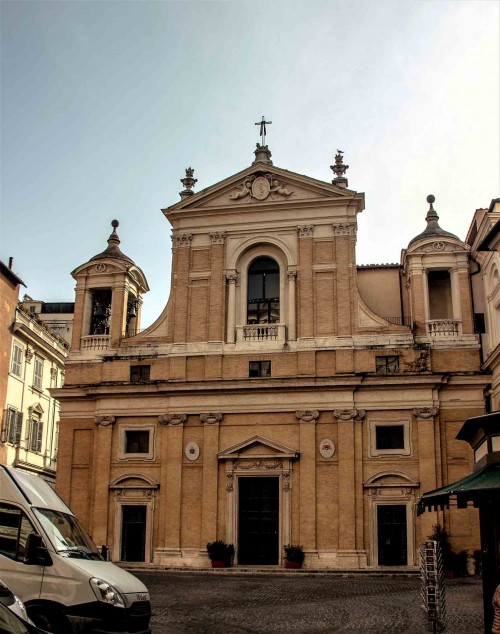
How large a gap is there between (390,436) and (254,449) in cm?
530

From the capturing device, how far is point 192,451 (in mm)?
30391

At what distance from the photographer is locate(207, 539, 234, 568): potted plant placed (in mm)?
28375

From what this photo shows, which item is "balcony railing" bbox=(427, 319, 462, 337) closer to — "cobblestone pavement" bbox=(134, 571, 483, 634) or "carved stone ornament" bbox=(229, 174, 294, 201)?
"carved stone ornament" bbox=(229, 174, 294, 201)

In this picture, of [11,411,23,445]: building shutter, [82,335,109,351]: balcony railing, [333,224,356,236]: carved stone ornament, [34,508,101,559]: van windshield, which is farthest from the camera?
[11,411,23,445]: building shutter

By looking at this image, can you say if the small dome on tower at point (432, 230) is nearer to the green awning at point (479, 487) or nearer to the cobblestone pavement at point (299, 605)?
the cobblestone pavement at point (299, 605)

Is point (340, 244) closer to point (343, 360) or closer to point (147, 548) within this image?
point (343, 360)

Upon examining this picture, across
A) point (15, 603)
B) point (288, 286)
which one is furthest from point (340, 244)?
point (15, 603)

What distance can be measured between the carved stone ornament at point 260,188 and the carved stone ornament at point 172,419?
9.68m

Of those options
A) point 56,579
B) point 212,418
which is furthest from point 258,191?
point 56,579

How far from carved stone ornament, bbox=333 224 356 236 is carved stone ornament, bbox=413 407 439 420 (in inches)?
306

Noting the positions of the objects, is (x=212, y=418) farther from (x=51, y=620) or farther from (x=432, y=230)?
(x=51, y=620)

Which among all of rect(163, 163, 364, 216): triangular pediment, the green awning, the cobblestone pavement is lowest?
the cobblestone pavement

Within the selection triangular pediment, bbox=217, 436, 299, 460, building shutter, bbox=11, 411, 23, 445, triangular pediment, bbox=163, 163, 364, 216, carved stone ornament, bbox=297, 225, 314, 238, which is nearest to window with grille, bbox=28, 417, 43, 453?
building shutter, bbox=11, 411, 23, 445

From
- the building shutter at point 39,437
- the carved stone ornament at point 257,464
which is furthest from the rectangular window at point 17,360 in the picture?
the carved stone ornament at point 257,464
